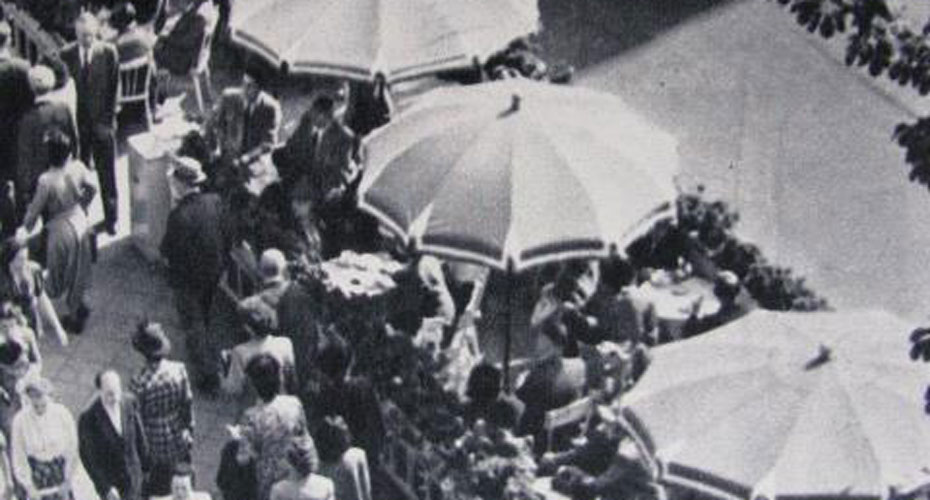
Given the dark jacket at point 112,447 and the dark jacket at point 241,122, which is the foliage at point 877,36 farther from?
the dark jacket at point 241,122

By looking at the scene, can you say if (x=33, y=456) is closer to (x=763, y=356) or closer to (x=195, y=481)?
(x=195, y=481)

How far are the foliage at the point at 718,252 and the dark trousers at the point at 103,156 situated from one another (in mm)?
4229

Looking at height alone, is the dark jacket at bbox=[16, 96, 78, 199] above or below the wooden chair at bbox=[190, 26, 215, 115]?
above

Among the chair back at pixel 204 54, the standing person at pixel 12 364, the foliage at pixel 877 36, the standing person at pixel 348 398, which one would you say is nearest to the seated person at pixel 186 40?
the chair back at pixel 204 54

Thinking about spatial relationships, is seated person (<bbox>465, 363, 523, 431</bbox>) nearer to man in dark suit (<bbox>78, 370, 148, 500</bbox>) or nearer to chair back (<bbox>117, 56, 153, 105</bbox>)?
man in dark suit (<bbox>78, 370, 148, 500</bbox>)

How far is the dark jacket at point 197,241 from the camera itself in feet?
48.2

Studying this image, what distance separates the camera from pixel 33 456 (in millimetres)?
12727

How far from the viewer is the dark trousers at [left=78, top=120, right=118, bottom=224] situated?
54.3 ft

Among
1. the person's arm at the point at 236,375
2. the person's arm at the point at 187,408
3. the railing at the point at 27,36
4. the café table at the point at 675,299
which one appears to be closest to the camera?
the person's arm at the point at 187,408

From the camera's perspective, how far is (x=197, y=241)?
14.8m

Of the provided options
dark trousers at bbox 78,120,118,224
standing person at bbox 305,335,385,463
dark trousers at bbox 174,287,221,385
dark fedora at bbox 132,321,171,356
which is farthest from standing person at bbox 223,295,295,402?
dark trousers at bbox 78,120,118,224

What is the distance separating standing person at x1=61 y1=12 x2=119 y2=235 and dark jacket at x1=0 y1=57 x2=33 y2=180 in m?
0.49

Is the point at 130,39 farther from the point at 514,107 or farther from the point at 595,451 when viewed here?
the point at 595,451

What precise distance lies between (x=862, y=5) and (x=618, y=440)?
333 cm
